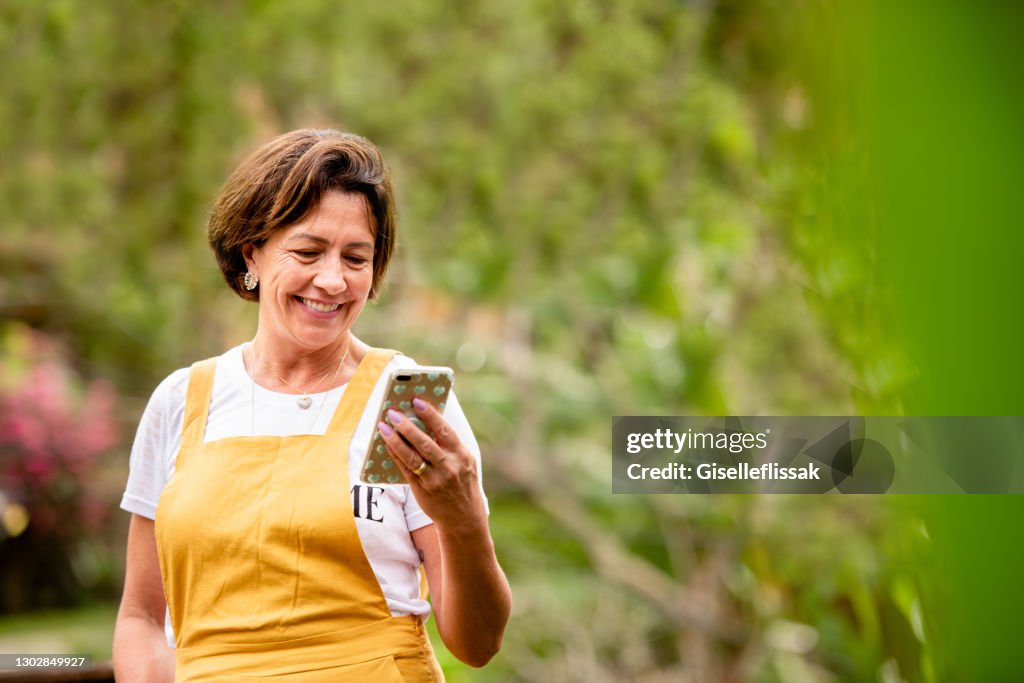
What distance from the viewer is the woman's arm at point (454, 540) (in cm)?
93

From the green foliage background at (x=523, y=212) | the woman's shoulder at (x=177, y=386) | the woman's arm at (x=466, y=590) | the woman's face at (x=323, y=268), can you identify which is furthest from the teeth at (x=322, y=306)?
the green foliage background at (x=523, y=212)

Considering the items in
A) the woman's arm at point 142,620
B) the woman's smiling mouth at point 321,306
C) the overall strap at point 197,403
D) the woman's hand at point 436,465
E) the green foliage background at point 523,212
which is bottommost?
the woman's arm at point 142,620

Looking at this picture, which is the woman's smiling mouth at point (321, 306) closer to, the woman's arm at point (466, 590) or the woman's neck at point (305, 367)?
the woman's neck at point (305, 367)

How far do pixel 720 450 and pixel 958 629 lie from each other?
3128 millimetres

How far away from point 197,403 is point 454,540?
1.19 ft

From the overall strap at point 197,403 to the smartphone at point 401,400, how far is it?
0.80 ft

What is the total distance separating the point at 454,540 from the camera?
0.98 meters

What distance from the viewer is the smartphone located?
0.94 meters

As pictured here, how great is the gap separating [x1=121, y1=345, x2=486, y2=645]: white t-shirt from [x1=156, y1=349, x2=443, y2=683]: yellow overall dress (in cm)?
1

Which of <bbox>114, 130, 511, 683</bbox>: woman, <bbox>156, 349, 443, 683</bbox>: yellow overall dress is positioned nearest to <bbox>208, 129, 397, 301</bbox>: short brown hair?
<bbox>114, 130, 511, 683</bbox>: woman

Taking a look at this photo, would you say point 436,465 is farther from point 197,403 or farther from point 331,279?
point 197,403

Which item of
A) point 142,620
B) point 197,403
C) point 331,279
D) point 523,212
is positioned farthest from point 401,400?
point 523,212

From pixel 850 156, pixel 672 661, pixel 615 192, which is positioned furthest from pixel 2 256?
pixel 850 156

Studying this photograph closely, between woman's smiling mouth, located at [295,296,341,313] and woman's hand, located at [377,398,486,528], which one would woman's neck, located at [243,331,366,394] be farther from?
woman's hand, located at [377,398,486,528]
